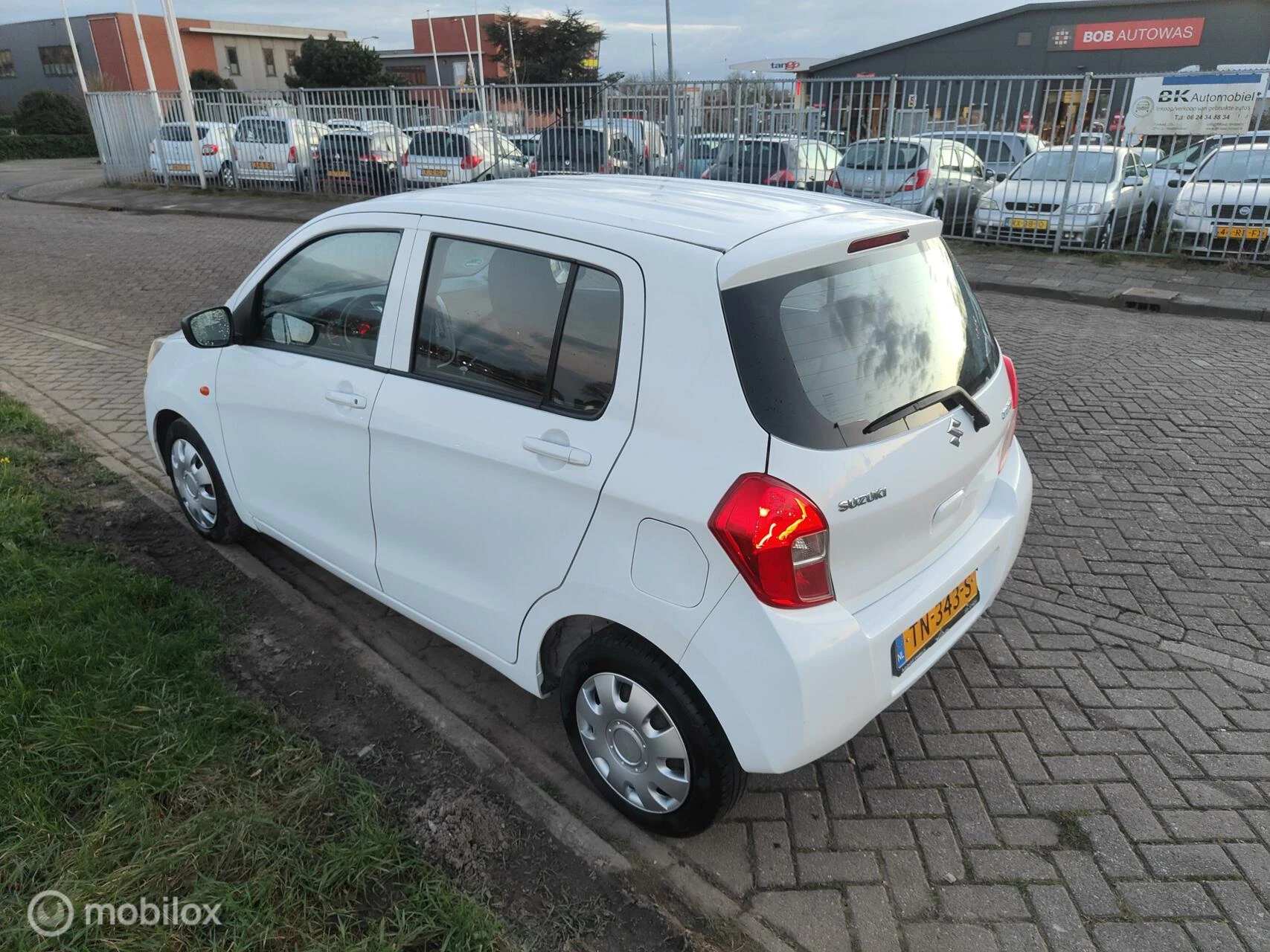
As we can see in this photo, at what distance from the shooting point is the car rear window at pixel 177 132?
20984 millimetres

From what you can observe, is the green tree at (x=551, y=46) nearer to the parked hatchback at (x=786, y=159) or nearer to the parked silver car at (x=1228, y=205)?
the parked hatchback at (x=786, y=159)

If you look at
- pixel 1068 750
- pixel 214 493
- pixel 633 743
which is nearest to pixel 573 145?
pixel 214 493

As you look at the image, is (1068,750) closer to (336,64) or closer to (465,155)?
(465,155)

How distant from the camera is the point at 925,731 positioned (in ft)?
10.0

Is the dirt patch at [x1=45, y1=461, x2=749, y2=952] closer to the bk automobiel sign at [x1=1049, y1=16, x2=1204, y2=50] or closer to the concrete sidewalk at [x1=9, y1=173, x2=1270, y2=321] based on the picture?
the concrete sidewalk at [x1=9, y1=173, x2=1270, y2=321]

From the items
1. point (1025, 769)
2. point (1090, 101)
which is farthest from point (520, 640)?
point (1090, 101)

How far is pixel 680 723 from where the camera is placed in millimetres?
2379

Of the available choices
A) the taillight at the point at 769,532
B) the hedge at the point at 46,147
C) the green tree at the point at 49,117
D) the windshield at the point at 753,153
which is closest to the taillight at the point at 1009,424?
the taillight at the point at 769,532

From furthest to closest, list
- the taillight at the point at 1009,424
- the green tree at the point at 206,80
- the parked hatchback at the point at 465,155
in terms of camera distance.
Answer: the green tree at the point at 206,80 → the parked hatchback at the point at 465,155 → the taillight at the point at 1009,424

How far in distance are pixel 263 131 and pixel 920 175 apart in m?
15.0

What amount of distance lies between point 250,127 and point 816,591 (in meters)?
21.9

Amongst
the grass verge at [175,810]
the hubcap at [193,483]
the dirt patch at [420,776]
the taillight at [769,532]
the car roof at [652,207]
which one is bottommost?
the dirt patch at [420,776]

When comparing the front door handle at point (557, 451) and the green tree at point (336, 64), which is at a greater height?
the green tree at point (336, 64)

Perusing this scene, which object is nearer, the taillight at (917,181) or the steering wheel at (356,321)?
the steering wheel at (356,321)
